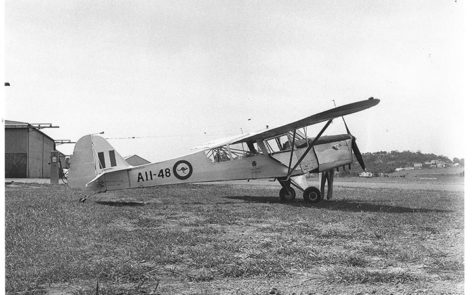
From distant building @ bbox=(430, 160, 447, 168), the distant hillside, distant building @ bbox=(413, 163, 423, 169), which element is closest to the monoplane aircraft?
distant building @ bbox=(430, 160, 447, 168)

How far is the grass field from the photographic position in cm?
428

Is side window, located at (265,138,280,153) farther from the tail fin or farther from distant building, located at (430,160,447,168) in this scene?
distant building, located at (430,160,447,168)

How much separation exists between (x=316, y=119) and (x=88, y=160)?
7.11 meters

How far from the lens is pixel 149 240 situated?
6.64 m

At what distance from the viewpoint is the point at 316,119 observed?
42.0 ft

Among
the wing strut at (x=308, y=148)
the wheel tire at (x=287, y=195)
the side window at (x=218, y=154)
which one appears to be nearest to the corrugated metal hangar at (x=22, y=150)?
the side window at (x=218, y=154)

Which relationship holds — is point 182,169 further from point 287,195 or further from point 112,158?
point 287,195

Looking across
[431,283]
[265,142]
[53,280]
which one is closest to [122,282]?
[53,280]

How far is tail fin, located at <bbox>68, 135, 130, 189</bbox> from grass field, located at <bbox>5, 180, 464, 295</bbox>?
295 cm

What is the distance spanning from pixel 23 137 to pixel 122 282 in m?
49.1

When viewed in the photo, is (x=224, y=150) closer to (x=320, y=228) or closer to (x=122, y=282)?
(x=320, y=228)

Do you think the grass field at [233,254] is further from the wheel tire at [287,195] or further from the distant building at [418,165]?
the distant building at [418,165]

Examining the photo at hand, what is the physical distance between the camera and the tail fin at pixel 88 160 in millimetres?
12805

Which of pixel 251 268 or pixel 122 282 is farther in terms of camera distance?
pixel 251 268
